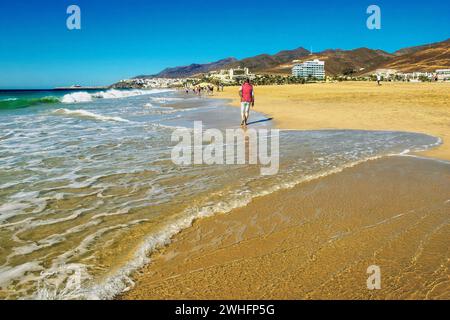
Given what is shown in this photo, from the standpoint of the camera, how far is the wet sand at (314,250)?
9.46 feet

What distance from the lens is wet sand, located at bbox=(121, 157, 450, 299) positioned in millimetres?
2883

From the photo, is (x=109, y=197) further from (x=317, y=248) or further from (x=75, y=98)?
(x=75, y=98)

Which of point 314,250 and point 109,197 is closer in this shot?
point 314,250

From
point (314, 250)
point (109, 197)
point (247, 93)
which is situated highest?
point (247, 93)

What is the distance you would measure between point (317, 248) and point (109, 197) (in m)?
3.38

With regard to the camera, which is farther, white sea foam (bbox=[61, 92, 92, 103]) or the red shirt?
white sea foam (bbox=[61, 92, 92, 103])

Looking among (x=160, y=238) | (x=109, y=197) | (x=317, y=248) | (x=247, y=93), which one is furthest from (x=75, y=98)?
(x=317, y=248)

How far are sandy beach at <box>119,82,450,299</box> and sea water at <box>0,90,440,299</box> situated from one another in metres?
0.35

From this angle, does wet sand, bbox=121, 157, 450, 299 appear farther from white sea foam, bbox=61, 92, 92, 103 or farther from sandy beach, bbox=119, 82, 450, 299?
white sea foam, bbox=61, 92, 92, 103

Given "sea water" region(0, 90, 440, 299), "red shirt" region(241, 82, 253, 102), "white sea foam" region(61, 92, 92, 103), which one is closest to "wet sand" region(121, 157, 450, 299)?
"sea water" region(0, 90, 440, 299)

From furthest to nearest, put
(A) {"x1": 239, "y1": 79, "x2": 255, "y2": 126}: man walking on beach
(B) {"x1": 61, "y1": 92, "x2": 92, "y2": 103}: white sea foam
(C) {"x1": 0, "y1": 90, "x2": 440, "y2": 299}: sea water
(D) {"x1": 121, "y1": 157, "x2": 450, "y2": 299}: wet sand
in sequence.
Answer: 1. (B) {"x1": 61, "y1": 92, "x2": 92, "y2": 103}: white sea foam
2. (A) {"x1": 239, "y1": 79, "x2": 255, "y2": 126}: man walking on beach
3. (C) {"x1": 0, "y1": 90, "x2": 440, "y2": 299}: sea water
4. (D) {"x1": 121, "y1": 157, "x2": 450, "y2": 299}: wet sand

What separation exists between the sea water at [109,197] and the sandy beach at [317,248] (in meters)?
0.35

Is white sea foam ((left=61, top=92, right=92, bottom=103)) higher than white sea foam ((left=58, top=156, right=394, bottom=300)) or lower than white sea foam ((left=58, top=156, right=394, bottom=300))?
higher

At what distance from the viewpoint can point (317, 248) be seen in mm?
3590
